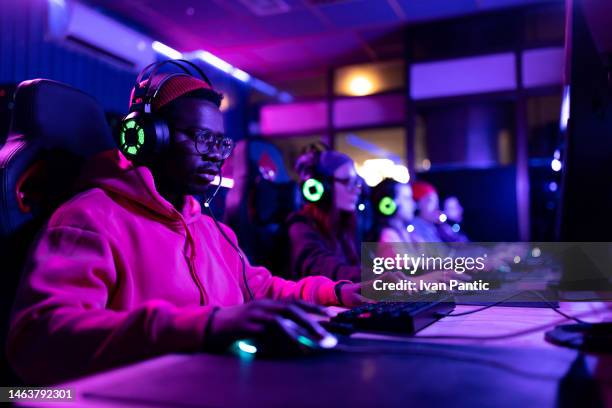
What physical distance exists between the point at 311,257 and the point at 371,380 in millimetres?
1484

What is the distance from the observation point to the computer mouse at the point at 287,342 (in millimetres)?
604

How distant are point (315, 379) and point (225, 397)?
0.10 meters

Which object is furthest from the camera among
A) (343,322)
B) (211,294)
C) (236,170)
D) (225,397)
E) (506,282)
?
(236,170)

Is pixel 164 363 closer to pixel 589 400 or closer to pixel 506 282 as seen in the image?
pixel 589 400

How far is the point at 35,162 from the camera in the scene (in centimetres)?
97

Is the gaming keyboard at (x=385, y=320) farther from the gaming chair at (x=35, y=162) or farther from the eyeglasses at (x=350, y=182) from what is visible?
the eyeglasses at (x=350, y=182)

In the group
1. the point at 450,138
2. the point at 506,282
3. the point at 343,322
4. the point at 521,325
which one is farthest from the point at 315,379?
the point at 450,138

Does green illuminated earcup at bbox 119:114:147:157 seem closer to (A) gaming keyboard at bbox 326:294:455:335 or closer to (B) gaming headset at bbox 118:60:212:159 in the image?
(B) gaming headset at bbox 118:60:212:159

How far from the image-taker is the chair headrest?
3.27 ft

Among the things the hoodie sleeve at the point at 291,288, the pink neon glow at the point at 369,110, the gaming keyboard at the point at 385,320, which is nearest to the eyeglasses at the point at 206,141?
the hoodie sleeve at the point at 291,288

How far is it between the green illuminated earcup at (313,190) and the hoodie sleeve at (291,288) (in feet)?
3.04

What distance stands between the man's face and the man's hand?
1.81ft

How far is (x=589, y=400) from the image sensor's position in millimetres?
469

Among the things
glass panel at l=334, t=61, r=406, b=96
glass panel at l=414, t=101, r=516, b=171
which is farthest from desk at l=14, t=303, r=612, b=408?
glass panel at l=334, t=61, r=406, b=96
